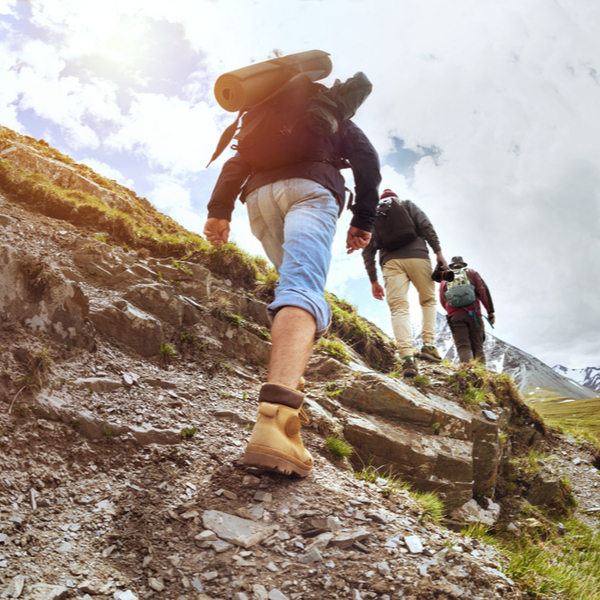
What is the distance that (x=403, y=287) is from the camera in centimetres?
698

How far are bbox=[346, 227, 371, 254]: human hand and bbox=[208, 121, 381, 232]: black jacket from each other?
0.14ft

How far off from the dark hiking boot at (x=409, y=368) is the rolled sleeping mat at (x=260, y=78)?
16.9 feet

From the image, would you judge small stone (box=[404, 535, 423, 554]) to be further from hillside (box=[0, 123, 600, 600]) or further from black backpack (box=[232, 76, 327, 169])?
black backpack (box=[232, 76, 327, 169])

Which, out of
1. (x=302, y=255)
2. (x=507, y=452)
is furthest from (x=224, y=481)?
(x=507, y=452)

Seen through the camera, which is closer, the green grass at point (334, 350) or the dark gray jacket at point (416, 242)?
the green grass at point (334, 350)

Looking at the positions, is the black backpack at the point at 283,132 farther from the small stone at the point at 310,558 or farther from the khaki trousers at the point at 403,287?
the khaki trousers at the point at 403,287

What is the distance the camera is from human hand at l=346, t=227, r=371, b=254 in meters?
3.23

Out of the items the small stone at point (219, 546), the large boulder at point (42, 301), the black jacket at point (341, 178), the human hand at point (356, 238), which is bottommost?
the small stone at point (219, 546)

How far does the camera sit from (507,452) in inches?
293

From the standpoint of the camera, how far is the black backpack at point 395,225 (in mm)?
6980

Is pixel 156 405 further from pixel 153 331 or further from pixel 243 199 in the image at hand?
pixel 243 199

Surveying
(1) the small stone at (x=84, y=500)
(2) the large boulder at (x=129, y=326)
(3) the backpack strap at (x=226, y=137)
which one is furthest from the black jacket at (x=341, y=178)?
(1) the small stone at (x=84, y=500)

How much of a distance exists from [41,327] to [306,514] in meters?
2.82

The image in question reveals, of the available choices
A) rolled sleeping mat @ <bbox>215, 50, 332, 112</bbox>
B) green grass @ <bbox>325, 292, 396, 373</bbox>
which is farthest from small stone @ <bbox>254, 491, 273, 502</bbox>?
green grass @ <bbox>325, 292, 396, 373</bbox>
